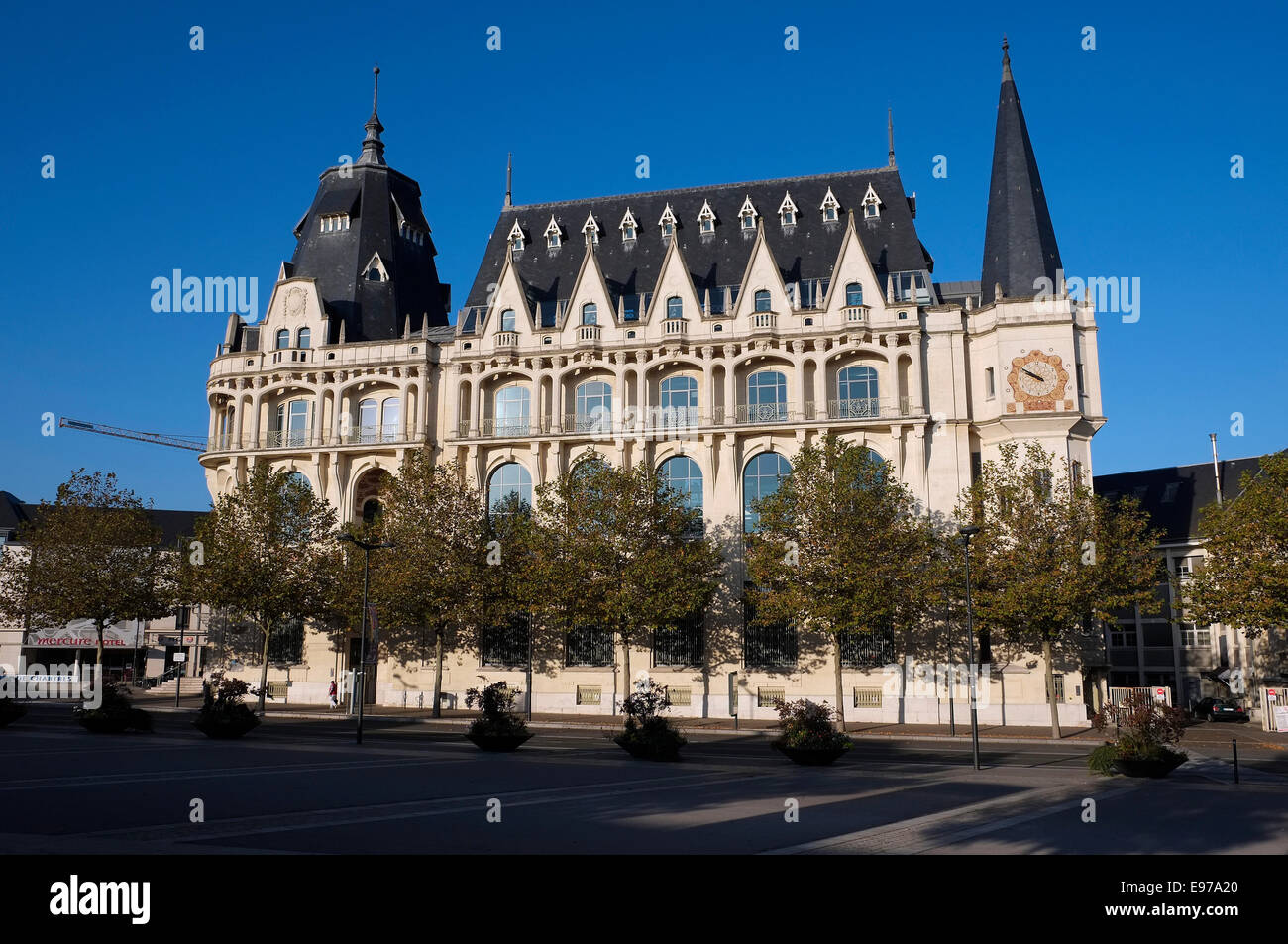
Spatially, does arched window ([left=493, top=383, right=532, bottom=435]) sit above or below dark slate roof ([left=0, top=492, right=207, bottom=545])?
above

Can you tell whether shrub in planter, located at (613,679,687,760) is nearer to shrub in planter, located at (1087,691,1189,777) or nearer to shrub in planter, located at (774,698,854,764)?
shrub in planter, located at (774,698,854,764)

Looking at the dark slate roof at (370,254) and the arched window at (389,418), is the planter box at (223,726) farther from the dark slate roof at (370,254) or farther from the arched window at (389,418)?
the dark slate roof at (370,254)

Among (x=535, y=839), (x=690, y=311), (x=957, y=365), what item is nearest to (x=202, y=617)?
(x=690, y=311)

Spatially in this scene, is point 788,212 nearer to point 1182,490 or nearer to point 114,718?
point 1182,490

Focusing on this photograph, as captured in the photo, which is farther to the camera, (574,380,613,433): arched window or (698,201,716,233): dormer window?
(698,201,716,233): dormer window

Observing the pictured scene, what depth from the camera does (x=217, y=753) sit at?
2656cm

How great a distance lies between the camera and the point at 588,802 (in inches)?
689

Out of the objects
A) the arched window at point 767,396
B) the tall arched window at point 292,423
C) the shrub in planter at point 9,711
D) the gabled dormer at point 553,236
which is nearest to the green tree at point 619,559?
the arched window at point 767,396

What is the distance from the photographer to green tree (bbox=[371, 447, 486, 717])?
160 ft

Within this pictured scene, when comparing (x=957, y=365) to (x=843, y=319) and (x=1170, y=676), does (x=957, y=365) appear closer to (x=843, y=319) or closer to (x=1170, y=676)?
(x=843, y=319)

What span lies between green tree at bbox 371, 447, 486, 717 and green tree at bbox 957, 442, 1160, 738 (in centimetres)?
2409

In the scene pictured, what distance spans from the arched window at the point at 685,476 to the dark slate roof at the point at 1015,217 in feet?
59.4

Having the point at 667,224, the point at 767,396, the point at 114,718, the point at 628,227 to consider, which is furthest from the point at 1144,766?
the point at 628,227

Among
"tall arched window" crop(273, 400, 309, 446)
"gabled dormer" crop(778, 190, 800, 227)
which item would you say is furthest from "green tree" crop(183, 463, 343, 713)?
"gabled dormer" crop(778, 190, 800, 227)
